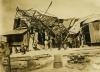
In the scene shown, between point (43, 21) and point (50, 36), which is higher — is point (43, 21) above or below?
above

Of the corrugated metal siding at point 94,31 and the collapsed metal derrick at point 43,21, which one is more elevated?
the collapsed metal derrick at point 43,21

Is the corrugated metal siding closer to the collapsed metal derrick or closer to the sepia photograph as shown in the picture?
the sepia photograph

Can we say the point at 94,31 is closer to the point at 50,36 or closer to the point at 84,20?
the point at 84,20

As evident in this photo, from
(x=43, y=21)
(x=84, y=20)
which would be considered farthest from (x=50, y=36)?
(x=84, y=20)

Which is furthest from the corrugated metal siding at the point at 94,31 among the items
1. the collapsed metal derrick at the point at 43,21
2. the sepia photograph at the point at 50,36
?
the collapsed metal derrick at the point at 43,21

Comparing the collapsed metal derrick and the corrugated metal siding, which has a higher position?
the collapsed metal derrick

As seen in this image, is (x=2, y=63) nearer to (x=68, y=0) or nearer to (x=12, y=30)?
(x=12, y=30)

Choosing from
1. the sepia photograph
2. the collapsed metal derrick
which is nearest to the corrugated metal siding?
the sepia photograph

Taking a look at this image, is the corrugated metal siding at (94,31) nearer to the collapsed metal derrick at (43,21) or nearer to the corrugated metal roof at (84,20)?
the corrugated metal roof at (84,20)
